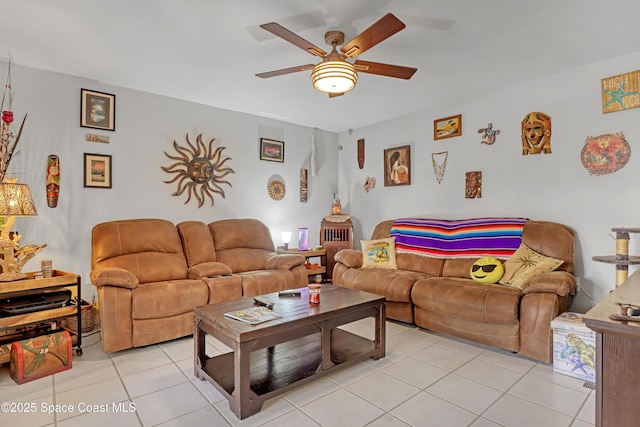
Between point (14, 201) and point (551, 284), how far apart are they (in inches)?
158

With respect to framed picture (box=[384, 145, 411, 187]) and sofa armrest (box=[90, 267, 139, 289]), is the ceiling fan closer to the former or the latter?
sofa armrest (box=[90, 267, 139, 289])

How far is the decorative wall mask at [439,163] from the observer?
4.22m

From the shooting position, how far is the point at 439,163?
168 inches

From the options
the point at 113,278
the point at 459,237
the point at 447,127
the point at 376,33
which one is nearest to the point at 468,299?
the point at 459,237

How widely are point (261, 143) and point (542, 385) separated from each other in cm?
396

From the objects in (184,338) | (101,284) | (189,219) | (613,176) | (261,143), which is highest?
(261,143)

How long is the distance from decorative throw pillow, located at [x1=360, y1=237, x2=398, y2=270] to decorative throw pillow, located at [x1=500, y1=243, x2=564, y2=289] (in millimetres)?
1201

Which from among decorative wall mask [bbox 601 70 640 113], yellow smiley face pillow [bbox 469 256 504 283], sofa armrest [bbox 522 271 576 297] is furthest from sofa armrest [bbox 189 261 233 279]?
decorative wall mask [bbox 601 70 640 113]

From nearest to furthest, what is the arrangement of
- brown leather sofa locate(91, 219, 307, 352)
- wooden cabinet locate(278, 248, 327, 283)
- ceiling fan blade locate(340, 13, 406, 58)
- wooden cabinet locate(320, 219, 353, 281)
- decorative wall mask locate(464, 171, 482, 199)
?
ceiling fan blade locate(340, 13, 406, 58) < brown leather sofa locate(91, 219, 307, 352) < decorative wall mask locate(464, 171, 482, 199) < wooden cabinet locate(278, 248, 327, 283) < wooden cabinet locate(320, 219, 353, 281)

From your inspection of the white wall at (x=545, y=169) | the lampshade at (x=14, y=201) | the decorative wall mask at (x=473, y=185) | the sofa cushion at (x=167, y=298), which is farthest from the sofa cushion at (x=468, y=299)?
the lampshade at (x=14, y=201)

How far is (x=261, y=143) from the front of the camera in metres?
4.71

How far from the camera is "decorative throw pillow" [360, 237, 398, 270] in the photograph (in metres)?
3.94

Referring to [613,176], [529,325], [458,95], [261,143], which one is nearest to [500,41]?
[458,95]

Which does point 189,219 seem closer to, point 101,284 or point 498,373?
point 101,284
